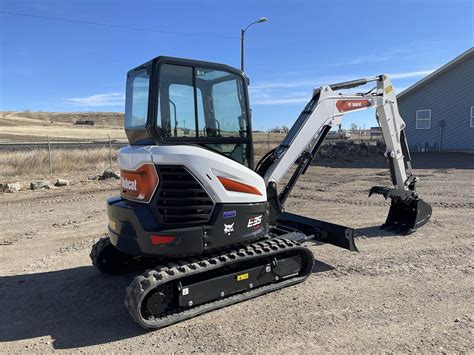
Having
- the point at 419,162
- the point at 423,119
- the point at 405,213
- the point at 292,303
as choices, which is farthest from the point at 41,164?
the point at 423,119

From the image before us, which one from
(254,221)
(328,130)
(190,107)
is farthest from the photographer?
(328,130)

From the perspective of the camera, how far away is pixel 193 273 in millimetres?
4273

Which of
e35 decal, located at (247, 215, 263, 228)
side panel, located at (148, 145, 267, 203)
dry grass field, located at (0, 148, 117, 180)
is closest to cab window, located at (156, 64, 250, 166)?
side panel, located at (148, 145, 267, 203)

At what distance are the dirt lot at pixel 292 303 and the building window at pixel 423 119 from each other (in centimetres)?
1990

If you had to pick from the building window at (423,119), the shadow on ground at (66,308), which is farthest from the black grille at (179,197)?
the building window at (423,119)

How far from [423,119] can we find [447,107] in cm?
167

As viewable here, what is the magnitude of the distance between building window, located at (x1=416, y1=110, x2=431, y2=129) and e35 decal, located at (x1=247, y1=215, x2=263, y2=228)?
2498 centimetres

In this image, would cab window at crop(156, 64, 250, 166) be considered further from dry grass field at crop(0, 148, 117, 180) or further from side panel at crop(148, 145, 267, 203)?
dry grass field at crop(0, 148, 117, 180)

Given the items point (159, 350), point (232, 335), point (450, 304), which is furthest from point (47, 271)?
point (450, 304)

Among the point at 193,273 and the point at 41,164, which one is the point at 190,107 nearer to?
the point at 193,273

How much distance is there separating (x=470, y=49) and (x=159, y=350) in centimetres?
2556

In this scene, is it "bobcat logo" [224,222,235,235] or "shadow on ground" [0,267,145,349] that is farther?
"bobcat logo" [224,222,235,235]

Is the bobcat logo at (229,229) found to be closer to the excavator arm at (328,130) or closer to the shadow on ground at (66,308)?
the excavator arm at (328,130)

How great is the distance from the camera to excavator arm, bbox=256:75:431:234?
5727 millimetres
